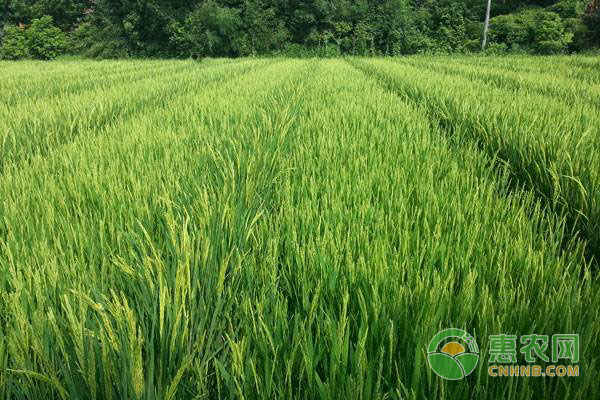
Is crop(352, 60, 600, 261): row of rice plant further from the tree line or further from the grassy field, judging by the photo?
the tree line

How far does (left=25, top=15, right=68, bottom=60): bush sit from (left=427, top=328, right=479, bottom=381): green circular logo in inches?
1184

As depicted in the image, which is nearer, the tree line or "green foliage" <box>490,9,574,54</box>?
→ "green foliage" <box>490,9,574,54</box>

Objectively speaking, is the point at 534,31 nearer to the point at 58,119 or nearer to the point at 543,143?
the point at 543,143

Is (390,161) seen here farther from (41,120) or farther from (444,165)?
(41,120)

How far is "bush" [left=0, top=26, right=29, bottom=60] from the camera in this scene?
23.7 m

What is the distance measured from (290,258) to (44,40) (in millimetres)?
30017

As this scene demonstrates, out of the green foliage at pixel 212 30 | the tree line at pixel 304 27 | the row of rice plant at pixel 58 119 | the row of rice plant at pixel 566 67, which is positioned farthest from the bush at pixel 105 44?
the row of rice plant at pixel 58 119

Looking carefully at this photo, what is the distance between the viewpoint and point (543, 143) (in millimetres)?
1531

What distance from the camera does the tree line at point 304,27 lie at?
20.2 meters

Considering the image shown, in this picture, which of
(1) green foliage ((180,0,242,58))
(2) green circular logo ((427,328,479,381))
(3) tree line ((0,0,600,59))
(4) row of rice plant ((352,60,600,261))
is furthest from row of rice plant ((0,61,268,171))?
(3) tree line ((0,0,600,59))

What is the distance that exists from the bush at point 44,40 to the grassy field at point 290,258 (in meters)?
27.3

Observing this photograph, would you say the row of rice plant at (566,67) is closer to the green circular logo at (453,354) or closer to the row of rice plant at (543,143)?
the row of rice plant at (543,143)

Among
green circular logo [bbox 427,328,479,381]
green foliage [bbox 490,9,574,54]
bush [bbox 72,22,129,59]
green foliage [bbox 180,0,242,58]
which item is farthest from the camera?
bush [bbox 72,22,129,59]

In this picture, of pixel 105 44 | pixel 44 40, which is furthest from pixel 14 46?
pixel 105 44
